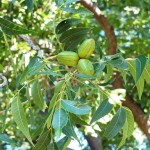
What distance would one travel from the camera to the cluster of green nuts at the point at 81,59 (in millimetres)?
1271

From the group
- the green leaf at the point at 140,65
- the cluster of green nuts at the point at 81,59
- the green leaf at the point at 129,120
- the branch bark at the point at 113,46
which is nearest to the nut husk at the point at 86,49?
the cluster of green nuts at the point at 81,59

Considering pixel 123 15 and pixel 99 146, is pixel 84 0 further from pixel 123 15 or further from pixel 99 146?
pixel 99 146

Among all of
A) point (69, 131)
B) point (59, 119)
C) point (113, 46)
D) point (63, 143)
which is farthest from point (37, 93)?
point (113, 46)

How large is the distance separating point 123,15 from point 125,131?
2.75 metres

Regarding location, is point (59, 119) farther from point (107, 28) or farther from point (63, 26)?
point (107, 28)

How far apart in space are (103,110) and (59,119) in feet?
1.00

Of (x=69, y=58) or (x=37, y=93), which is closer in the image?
(x=69, y=58)

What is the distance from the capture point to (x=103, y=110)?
1404 mm

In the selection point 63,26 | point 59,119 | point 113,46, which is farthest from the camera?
point 113,46

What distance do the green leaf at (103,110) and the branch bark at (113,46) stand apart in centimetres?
191

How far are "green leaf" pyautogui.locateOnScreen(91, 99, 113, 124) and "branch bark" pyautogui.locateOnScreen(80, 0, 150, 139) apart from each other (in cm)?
191

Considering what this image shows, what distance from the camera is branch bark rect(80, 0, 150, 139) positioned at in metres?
3.32

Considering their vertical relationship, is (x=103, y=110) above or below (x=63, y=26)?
below

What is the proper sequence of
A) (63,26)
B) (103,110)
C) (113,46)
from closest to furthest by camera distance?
(103,110), (63,26), (113,46)
